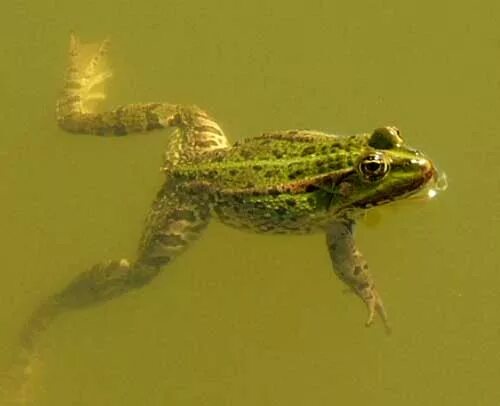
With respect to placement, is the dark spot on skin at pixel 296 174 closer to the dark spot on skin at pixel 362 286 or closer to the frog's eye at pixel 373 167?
the frog's eye at pixel 373 167

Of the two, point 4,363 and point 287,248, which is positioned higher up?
point 287,248

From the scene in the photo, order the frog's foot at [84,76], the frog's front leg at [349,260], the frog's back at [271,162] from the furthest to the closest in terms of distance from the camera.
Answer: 1. the frog's foot at [84,76]
2. the frog's front leg at [349,260]
3. the frog's back at [271,162]

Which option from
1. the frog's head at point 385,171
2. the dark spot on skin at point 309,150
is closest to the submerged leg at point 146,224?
the dark spot on skin at point 309,150

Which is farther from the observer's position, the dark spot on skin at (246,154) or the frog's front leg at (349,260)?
the frog's front leg at (349,260)

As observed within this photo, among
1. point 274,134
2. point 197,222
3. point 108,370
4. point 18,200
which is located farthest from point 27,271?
point 274,134

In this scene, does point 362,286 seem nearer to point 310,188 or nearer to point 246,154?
point 310,188

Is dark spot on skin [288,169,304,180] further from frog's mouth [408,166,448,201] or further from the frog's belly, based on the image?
frog's mouth [408,166,448,201]

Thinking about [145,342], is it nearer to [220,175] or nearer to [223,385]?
[223,385]
